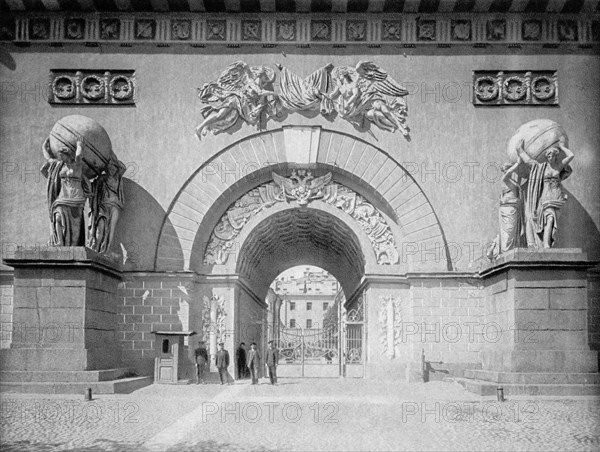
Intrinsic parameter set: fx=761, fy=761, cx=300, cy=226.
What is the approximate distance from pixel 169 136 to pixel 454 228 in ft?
25.7

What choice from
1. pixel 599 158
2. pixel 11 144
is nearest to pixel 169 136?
pixel 11 144

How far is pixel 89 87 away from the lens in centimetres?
2025

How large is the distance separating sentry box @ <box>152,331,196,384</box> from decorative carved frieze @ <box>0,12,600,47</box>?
25.5ft

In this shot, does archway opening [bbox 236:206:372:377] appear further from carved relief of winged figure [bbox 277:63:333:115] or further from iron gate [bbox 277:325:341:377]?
carved relief of winged figure [bbox 277:63:333:115]

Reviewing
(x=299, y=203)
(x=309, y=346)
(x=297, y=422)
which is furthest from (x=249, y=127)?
(x=309, y=346)

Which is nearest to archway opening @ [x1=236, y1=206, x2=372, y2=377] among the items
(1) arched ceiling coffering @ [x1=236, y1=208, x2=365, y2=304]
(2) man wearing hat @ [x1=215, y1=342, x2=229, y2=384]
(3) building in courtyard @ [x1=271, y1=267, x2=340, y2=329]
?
(1) arched ceiling coffering @ [x1=236, y1=208, x2=365, y2=304]

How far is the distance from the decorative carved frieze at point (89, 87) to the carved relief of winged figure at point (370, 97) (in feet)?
18.0

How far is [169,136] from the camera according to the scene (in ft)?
65.9

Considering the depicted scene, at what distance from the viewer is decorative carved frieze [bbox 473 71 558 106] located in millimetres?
20078

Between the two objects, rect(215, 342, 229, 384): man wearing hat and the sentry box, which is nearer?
the sentry box

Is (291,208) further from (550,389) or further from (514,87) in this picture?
(550,389)

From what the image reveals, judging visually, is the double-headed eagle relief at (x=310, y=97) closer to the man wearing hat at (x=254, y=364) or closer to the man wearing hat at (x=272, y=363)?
the man wearing hat at (x=254, y=364)

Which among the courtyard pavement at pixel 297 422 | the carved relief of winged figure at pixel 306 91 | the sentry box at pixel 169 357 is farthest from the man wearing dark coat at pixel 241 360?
A: the carved relief of winged figure at pixel 306 91

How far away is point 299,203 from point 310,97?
9.31 feet
